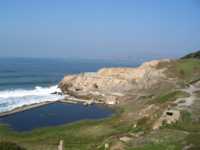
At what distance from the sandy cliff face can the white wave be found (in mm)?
6259

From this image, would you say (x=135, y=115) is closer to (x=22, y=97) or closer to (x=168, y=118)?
(x=168, y=118)

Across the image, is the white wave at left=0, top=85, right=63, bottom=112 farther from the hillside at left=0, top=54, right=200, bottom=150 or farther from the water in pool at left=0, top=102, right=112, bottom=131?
the hillside at left=0, top=54, right=200, bottom=150

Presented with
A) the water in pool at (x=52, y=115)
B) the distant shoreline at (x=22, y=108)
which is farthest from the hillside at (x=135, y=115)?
the distant shoreline at (x=22, y=108)

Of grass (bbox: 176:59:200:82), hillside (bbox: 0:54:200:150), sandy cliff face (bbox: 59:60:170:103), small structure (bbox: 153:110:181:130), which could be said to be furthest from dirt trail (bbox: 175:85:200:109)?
sandy cliff face (bbox: 59:60:170:103)

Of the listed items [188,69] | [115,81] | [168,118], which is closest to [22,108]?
[115,81]

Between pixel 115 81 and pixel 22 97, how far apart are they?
79.4ft

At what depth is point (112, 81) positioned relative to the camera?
87438 millimetres

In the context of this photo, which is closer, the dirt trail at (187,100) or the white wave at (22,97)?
the dirt trail at (187,100)

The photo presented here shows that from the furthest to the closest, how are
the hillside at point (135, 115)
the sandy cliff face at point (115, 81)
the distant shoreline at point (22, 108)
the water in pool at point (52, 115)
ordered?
the sandy cliff face at point (115, 81)
the distant shoreline at point (22, 108)
the water in pool at point (52, 115)
the hillside at point (135, 115)

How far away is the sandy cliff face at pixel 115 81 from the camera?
277 ft

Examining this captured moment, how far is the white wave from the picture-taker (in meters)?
73.6

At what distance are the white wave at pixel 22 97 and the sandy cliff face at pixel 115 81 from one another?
20.5 feet

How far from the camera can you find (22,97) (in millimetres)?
85812

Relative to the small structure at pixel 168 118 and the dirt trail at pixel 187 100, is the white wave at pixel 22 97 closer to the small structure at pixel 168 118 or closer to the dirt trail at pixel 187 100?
the dirt trail at pixel 187 100
